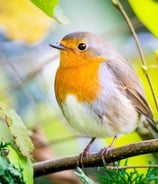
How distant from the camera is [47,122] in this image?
3197mm

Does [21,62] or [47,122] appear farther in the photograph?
[21,62]

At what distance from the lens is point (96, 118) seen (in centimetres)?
252

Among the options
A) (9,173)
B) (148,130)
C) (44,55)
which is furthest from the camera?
(44,55)

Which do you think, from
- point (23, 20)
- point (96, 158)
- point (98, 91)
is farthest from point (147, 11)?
point (23, 20)

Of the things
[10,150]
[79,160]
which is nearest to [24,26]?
[79,160]

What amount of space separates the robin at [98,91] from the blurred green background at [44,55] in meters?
0.06

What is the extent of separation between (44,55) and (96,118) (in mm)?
1156

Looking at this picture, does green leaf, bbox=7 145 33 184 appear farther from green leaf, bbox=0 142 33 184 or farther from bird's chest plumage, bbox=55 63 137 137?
bird's chest plumage, bbox=55 63 137 137

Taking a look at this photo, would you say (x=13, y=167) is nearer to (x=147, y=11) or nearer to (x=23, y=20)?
(x=147, y=11)

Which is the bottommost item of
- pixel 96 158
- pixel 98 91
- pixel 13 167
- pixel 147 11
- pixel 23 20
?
pixel 96 158

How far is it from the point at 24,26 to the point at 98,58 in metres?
0.39

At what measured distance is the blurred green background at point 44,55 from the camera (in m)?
2.85

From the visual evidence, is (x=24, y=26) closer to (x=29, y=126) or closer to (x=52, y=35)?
(x=29, y=126)

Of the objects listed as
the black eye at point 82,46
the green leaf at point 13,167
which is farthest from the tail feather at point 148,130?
the green leaf at point 13,167
